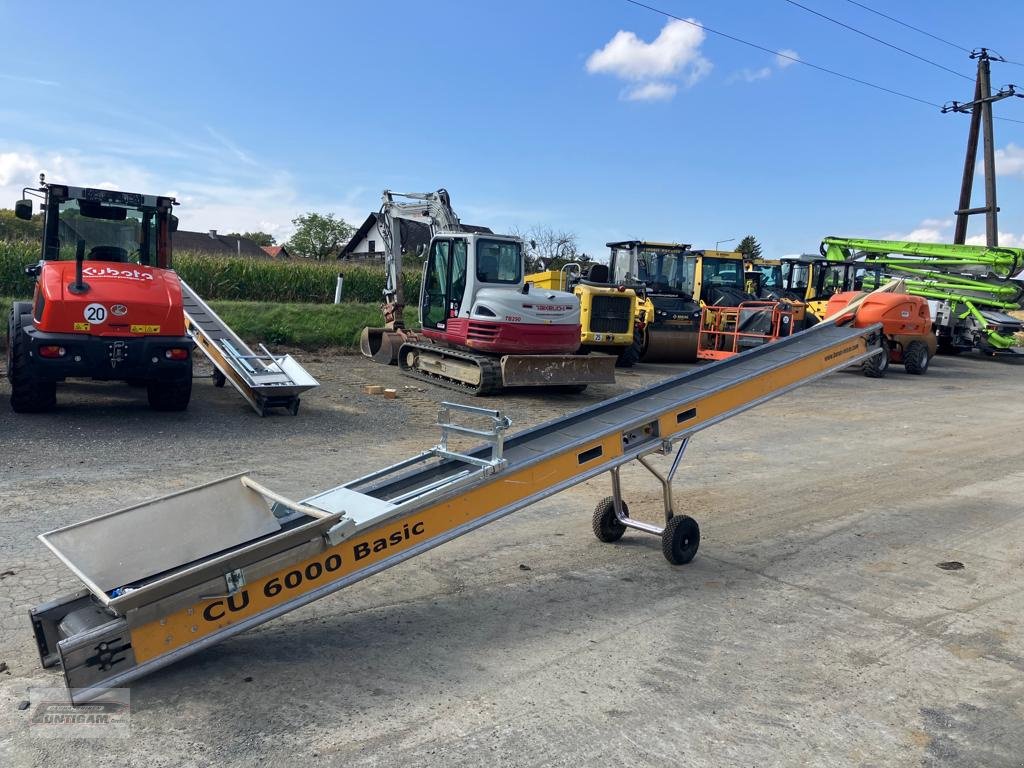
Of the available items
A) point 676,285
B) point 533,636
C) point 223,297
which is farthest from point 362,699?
point 223,297

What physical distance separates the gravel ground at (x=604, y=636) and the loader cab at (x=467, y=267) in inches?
218

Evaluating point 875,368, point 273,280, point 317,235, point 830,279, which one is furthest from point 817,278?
point 317,235

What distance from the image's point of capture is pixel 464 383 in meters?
13.2

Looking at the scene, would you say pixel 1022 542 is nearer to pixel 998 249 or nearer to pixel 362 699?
pixel 362 699

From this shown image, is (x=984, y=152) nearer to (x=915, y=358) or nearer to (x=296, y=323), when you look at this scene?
(x=915, y=358)

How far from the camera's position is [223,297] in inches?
902

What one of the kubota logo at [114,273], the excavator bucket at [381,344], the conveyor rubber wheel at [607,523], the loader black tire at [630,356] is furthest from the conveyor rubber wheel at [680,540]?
the loader black tire at [630,356]

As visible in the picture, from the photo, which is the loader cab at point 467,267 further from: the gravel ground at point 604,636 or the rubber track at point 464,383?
the gravel ground at point 604,636

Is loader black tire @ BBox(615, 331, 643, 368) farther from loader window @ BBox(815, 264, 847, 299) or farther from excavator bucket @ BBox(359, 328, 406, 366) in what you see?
loader window @ BBox(815, 264, 847, 299)

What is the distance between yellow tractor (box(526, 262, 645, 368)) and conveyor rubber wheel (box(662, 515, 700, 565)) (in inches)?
429

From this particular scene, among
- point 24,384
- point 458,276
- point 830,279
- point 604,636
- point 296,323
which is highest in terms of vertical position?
point 830,279

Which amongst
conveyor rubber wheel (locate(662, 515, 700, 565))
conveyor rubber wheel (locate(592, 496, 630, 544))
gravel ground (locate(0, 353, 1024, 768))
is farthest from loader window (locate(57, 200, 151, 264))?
conveyor rubber wheel (locate(662, 515, 700, 565))

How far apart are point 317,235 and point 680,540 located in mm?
62749

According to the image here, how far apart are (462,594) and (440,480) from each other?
78cm
